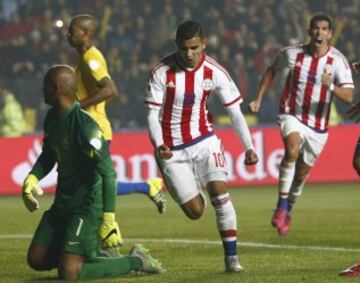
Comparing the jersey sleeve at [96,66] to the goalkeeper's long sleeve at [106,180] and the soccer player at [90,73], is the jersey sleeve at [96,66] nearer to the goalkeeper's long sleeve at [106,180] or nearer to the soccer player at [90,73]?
the soccer player at [90,73]

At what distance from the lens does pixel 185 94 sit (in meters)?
10.4

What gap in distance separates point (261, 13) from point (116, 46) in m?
3.39

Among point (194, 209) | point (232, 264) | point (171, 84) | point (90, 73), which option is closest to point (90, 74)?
point (90, 73)

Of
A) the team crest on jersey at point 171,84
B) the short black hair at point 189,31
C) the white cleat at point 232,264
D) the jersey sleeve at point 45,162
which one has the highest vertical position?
the short black hair at point 189,31

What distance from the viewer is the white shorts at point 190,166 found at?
10.3 metres

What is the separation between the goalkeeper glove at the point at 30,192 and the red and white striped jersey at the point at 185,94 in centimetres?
147

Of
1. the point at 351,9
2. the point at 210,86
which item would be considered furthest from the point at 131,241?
the point at 351,9

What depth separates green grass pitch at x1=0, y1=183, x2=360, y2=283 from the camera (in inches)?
379

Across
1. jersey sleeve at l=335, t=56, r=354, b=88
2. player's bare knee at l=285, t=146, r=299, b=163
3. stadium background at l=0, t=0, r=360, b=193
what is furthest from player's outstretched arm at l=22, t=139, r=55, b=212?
stadium background at l=0, t=0, r=360, b=193

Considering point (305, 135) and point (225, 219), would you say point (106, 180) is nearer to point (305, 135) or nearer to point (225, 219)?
point (225, 219)

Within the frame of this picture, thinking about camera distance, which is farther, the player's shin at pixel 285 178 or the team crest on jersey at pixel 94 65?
the player's shin at pixel 285 178

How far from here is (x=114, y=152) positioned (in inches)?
869

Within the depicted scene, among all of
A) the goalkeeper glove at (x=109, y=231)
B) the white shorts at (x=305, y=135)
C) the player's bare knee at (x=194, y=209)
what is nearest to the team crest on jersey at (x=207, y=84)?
the player's bare knee at (x=194, y=209)

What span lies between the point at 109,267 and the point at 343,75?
508cm
